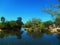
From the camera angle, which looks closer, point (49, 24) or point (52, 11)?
point (52, 11)

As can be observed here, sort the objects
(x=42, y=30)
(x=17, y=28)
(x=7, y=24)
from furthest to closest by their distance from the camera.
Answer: (x=17, y=28) < (x=7, y=24) < (x=42, y=30)

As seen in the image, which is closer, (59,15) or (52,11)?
(59,15)

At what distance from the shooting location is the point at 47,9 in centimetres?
1541

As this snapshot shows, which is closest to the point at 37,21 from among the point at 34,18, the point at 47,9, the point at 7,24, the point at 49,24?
the point at 34,18

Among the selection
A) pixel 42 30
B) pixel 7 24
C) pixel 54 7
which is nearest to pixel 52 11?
pixel 54 7

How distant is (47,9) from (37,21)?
60.7 meters

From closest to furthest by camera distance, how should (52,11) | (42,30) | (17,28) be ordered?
1. (52,11)
2. (42,30)
3. (17,28)

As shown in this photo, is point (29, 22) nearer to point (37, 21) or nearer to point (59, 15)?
point (37, 21)

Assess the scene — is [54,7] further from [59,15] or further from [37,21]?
[37,21]

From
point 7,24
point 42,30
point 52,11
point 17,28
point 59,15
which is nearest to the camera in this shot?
point 59,15

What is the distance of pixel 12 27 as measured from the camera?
245 feet

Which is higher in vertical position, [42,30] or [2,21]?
[2,21]

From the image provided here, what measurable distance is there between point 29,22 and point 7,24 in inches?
499

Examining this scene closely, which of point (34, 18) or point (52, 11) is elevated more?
point (34, 18)
